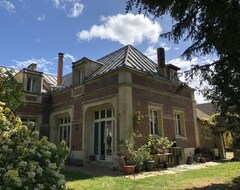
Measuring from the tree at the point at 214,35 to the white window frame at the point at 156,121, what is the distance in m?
6.10

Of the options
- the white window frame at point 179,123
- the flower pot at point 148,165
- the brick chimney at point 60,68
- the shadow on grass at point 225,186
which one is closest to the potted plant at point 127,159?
the flower pot at point 148,165

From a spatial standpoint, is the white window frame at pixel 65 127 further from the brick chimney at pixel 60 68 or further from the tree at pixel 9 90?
the tree at pixel 9 90

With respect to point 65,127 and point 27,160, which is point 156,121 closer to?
point 65,127

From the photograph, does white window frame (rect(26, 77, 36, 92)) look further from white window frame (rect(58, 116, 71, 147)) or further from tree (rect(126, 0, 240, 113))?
tree (rect(126, 0, 240, 113))

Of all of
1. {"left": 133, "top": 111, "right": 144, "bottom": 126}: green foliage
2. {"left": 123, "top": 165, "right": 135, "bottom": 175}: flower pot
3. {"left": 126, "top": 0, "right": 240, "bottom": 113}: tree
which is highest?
{"left": 126, "top": 0, "right": 240, "bottom": 113}: tree

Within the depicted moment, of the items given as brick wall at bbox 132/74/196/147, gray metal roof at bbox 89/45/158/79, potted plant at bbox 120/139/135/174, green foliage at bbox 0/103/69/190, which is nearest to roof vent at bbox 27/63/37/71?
gray metal roof at bbox 89/45/158/79

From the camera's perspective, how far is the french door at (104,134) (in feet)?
42.8

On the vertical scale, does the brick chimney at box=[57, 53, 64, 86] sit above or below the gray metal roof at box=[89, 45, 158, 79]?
above

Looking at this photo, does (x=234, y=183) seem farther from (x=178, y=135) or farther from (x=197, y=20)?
(x=178, y=135)

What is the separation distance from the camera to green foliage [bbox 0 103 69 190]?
3271 millimetres

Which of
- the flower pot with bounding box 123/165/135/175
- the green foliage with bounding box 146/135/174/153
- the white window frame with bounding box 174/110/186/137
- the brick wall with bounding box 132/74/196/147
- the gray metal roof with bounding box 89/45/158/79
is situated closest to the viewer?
the flower pot with bounding box 123/165/135/175

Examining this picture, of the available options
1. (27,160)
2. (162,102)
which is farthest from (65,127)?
(27,160)

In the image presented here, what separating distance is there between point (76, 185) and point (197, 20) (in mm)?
6262

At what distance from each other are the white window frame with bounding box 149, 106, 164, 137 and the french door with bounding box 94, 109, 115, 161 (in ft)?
7.27
